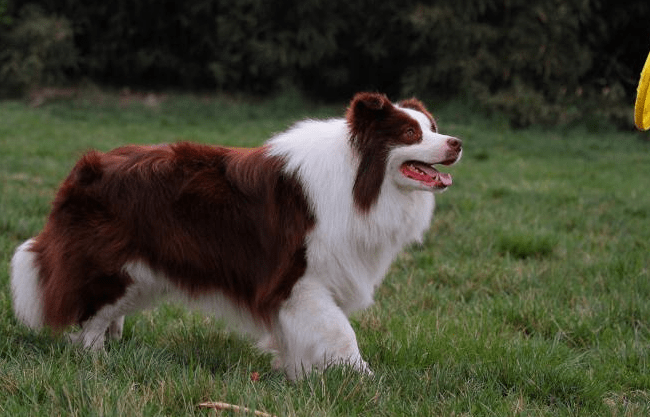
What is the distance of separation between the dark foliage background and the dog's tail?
12014 mm

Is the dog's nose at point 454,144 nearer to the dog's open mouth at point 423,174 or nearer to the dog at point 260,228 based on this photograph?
the dog at point 260,228

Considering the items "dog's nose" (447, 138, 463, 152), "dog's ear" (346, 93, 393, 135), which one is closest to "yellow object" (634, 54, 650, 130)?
"dog's nose" (447, 138, 463, 152)

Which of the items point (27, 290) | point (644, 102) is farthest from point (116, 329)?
point (644, 102)

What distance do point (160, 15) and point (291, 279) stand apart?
16.2m

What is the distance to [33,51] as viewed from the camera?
16.8 metres

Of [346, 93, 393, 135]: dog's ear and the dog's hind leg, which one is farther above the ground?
[346, 93, 393, 135]: dog's ear

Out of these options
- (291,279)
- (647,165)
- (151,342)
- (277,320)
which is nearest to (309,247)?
(291,279)

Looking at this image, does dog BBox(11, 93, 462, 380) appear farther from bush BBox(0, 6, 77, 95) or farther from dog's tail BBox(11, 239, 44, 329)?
bush BBox(0, 6, 77, 95)

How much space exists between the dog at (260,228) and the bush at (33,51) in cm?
1416

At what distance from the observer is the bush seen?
16.6 m

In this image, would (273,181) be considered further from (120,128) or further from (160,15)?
(160,15)

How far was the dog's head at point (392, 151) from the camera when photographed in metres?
3.37

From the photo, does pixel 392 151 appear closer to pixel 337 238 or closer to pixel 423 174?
pixel 423 174

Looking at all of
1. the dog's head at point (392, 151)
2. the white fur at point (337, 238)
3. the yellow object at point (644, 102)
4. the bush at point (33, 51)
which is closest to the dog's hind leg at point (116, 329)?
the white fur at point (337, 238)
